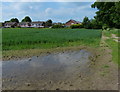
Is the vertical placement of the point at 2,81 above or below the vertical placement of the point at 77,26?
below

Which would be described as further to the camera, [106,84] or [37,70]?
[37,70]

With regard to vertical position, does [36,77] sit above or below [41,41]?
below

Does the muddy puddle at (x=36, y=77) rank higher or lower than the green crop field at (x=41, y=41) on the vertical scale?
lower

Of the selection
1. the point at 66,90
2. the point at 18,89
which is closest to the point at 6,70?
the point at 18,89

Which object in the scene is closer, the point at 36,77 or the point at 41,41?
the point at 36,77

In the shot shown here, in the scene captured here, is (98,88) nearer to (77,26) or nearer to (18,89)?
(18,89)

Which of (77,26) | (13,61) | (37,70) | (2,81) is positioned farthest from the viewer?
(77,26)

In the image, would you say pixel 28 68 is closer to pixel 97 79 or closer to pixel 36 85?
pixel 36 85

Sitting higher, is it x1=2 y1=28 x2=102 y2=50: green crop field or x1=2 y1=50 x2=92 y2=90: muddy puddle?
x1=2 y1=28 x2=102 y2=50: green crop field

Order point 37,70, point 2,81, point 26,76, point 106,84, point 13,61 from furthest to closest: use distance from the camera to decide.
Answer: point 13,61 → point 37,70 → point 26,76 → point 2,81 → point 106,84

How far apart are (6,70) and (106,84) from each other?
429cm

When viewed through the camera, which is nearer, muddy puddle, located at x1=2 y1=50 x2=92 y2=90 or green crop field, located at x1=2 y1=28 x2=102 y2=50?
muddy puddle, located at x1=2 y1=50 x2=92 y2=90

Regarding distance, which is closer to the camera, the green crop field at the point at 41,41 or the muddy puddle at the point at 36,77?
the muddy puddle at the point at 36,77

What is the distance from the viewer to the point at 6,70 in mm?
6340
